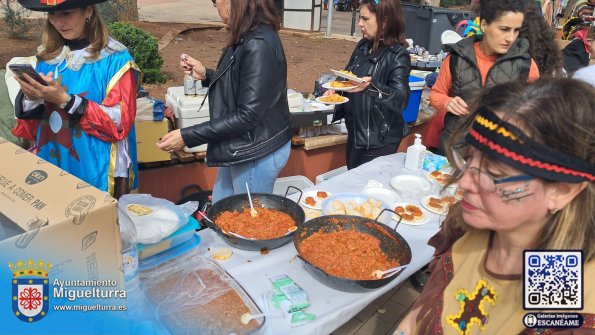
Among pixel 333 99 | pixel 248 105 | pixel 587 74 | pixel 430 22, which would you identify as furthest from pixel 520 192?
pixel 430 22

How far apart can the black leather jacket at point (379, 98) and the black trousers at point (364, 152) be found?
49 mm

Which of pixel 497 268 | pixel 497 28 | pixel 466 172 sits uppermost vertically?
pixel 497 28

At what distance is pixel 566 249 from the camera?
3.85ft

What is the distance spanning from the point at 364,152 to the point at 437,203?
39.0 inches

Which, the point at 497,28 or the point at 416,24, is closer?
the point at 497,28

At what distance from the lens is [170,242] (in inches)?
64.8

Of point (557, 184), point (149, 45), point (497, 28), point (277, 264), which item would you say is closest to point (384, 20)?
point (497, 28)

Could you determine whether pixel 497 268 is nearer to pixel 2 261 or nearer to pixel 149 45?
pixel 2 261

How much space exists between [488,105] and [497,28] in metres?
2.05

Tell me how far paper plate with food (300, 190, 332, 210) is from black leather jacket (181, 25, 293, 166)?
350 millimetres

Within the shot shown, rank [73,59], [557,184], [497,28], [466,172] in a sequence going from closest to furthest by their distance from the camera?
[557,184], [466,172], [73,59], [497,28]

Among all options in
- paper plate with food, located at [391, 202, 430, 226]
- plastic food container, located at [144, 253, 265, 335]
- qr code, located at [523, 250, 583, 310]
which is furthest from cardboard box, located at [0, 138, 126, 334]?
paper plate with food, located at [391, 202, 430, 226]

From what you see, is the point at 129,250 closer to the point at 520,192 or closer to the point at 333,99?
the point at 520,192

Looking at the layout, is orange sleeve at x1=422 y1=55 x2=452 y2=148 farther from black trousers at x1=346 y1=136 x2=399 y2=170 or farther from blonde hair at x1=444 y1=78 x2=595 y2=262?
blonde hair at x1=444 y1=78 x2=595 y2=262
